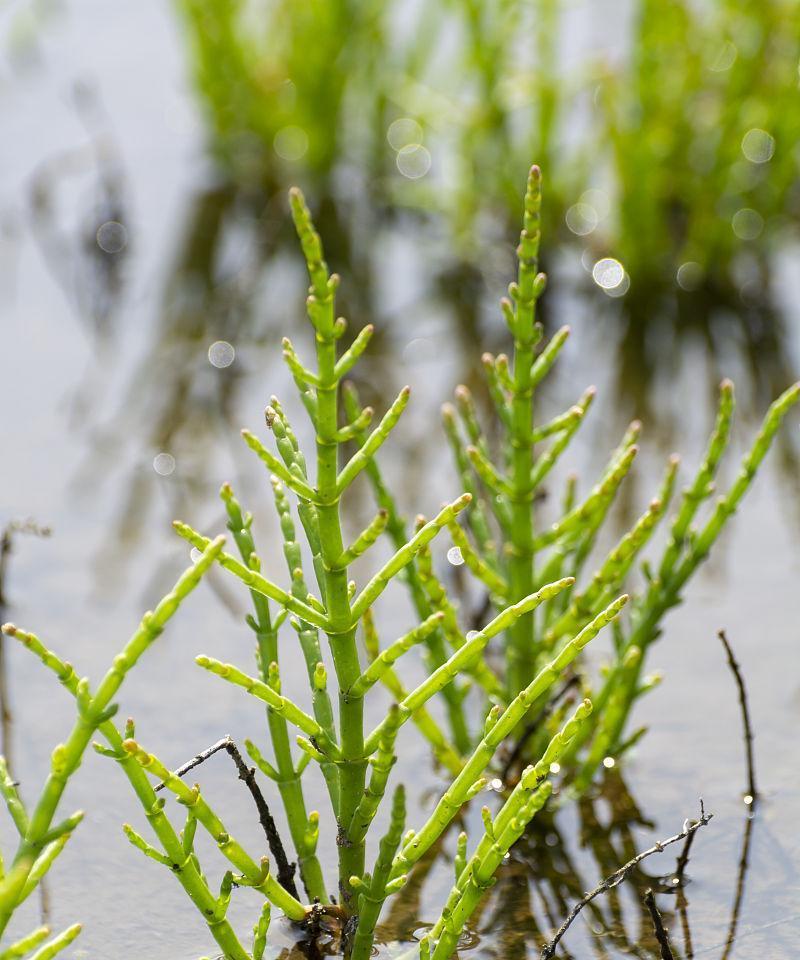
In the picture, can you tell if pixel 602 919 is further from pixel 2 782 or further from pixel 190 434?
pixel 190 434

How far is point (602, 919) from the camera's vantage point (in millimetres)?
1858

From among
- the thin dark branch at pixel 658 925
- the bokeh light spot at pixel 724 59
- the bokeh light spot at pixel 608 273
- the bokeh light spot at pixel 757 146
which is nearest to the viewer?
the thin dark branch at pixel 658 925

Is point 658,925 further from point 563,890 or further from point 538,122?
point 538,122

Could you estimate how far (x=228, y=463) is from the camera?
3238 mm

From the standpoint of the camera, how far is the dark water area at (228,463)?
193 cm

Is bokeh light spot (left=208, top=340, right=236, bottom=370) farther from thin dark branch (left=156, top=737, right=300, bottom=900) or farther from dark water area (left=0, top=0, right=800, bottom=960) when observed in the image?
thin dark branch (left=156, top=737, right=300, bottom=900)

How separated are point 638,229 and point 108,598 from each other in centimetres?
187

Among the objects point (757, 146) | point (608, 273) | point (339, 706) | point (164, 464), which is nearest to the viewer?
point (339, 706)

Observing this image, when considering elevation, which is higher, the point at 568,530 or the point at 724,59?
the point at 724,59

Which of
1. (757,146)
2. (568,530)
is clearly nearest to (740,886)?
(568,530)

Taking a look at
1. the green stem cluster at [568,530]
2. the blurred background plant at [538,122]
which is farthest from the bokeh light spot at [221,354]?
the green stem cluster at [568,530]

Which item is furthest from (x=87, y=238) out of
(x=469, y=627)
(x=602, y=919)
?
(x=602, y=919)

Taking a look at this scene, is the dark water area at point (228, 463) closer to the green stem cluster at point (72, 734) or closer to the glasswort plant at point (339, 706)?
the glasswort plant at point (339, 706)

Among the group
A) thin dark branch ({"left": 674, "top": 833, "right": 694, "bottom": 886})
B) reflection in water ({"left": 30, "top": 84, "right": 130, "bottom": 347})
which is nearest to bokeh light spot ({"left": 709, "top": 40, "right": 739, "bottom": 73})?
reflection in water ({"left": 30, "top": 84, "right": 130, "bottom": 347})
